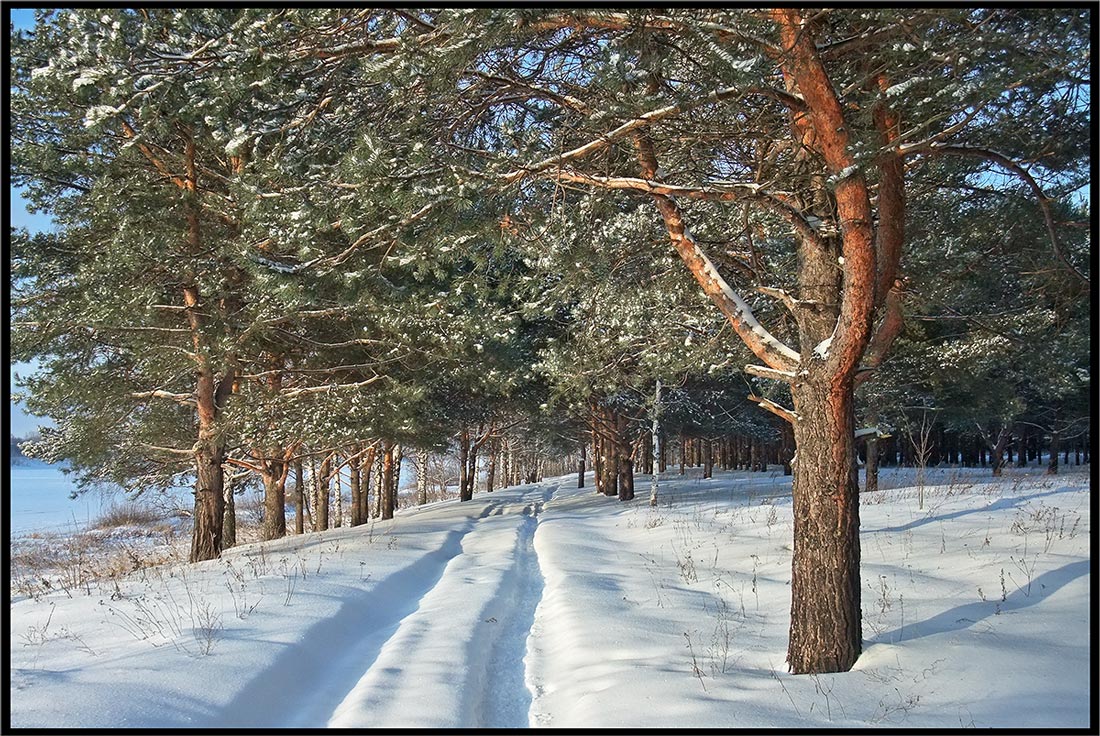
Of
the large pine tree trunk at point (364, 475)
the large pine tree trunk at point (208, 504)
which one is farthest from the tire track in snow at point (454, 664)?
the large pine tree trunk at point (364, 475)

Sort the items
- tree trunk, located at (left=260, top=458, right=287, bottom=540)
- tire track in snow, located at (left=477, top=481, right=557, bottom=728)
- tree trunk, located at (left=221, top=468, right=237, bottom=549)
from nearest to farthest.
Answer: tire track in snow, located at (left=477, top=481, right=557, bottom=728), tree trunk, located at (left=221, top=468, right=237, bottom=549), tree trunk, located at (left=260, top=458, right=287, bottom=540)

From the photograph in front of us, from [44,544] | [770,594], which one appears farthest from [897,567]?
[44,544]

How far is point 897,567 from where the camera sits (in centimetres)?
880

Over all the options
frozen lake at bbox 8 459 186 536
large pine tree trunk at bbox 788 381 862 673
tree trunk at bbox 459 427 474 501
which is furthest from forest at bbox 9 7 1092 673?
tree trunk at bbox 459 427 474 501

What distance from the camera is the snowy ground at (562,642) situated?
4289 mm

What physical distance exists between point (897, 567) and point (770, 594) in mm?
2139

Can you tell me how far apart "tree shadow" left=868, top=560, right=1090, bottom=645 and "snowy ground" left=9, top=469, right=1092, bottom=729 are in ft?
0.12

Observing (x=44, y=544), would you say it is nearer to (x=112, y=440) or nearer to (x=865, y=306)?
(x=112, y=440)

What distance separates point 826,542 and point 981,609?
8.38 ft

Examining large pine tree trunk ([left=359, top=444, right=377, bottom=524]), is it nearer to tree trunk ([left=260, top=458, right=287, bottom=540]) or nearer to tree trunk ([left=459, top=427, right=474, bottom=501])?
tree trunk ([left=260, top=458, right=287, bottom=540])

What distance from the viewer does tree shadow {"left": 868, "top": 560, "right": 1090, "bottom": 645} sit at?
5723 mm

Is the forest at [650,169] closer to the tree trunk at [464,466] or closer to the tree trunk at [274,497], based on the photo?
the tree trunk at [274,497]

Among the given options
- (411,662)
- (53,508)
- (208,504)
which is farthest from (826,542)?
(53,508)

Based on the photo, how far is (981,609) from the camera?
20.9 feet
